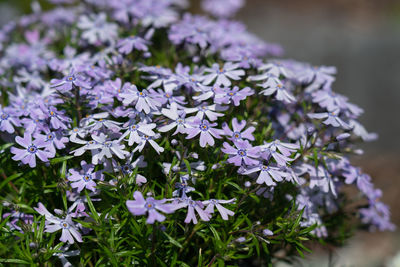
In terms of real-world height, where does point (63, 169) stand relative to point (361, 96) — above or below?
above

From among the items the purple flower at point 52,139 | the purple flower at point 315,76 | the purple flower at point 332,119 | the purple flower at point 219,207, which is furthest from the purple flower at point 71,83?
the purple flower at point 315,76

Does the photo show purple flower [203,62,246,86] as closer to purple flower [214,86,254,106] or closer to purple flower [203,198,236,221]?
purple flower [214,86,254,106]

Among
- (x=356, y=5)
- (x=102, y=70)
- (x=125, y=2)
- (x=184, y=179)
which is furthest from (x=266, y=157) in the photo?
(x=356, y=5)

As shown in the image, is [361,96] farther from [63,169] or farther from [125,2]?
[63,169]

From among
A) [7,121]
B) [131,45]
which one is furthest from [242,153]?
[7,121]

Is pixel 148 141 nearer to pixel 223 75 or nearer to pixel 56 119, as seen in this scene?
pixel 56 119

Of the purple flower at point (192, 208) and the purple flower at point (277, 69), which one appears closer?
the purple flower at point (192, 208)

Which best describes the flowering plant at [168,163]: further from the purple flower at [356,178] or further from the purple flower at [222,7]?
the purple flower at [222,7]
